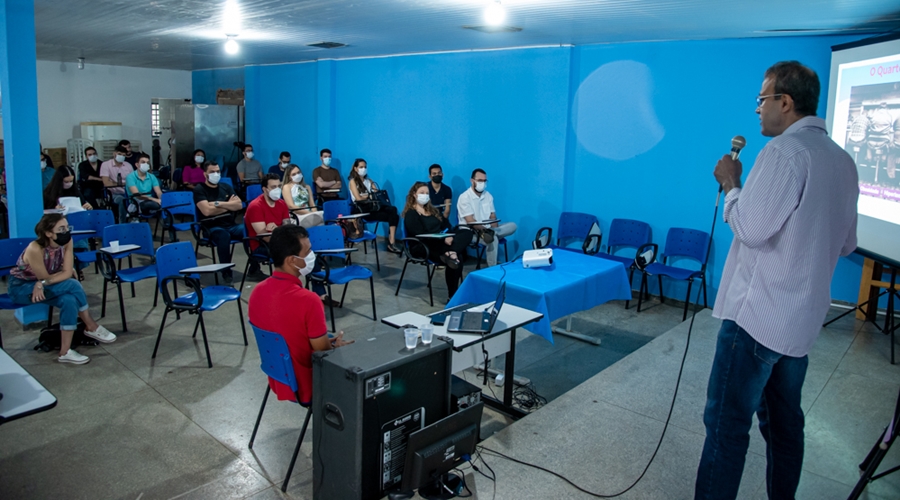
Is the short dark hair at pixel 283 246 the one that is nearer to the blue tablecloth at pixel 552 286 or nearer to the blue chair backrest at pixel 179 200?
the blue tablecloth at pixel 552 286

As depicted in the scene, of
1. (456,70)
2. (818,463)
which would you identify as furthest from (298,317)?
(456,70)

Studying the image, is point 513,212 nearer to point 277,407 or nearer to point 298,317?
point 277,407

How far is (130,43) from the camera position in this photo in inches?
398

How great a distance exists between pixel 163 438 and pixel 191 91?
15.3 m

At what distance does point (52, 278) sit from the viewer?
495cm

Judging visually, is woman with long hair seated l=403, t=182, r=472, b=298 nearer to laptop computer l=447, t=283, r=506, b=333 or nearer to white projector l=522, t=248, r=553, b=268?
white projector l=522, t=248, r=553, b=268

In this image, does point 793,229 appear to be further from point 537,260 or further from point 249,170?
point 249,170

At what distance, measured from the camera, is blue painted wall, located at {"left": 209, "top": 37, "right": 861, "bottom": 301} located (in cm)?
664

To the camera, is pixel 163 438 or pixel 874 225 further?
Answer: pixel 874 225

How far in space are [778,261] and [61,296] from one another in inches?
197

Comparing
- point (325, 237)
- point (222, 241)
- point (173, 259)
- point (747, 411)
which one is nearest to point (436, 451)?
point (747, 411)

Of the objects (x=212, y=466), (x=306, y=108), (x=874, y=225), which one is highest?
(x=306, y=108)

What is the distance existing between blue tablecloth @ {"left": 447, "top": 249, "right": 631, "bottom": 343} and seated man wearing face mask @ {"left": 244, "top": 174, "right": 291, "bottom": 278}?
2827mm

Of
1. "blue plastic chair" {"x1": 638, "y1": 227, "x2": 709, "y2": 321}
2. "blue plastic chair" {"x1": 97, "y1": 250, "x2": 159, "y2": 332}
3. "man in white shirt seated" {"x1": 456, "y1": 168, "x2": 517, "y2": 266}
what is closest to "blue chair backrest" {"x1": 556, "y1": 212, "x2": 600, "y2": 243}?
"man in white shirt seated" {"x1": 456, "y1": 168, "x2": 517, "y2": 266}
